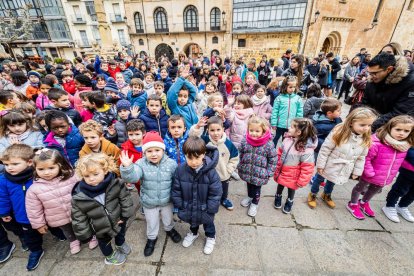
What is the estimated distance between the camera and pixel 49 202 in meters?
1.89

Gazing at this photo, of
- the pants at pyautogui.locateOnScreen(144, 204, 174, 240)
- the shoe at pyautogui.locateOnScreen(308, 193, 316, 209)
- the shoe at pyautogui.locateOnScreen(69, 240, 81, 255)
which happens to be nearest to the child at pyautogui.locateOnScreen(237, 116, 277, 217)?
the shoe at pyautogui.locateOnScreen(308, 193, 316, 209)

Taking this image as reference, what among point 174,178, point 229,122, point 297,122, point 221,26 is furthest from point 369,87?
point 221,26

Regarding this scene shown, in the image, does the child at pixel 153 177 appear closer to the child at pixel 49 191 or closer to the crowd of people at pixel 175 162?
the crowd of people at pixel 175 162

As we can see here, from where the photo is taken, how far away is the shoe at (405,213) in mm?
2640

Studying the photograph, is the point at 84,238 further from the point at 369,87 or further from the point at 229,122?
the point at 369,87

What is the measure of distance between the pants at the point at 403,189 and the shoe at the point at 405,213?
2.2 inches

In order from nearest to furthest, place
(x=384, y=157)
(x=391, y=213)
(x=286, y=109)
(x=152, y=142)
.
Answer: (x=152, y=142) < (x=384, y=157) < (x=391, y=213) < (x=286, y=109)

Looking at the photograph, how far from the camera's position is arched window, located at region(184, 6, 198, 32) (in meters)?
22.0

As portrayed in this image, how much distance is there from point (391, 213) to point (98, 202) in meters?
3.90

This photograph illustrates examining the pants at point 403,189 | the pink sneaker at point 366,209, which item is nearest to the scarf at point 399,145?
the pants at point 403,189

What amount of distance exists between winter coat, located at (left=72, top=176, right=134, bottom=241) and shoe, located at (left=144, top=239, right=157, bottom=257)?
459 millimetres

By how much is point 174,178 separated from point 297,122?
67.0 inches

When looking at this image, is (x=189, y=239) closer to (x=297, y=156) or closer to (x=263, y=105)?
(x=297, y=156)

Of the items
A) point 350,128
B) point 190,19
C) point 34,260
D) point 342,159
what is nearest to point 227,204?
point 342,159
